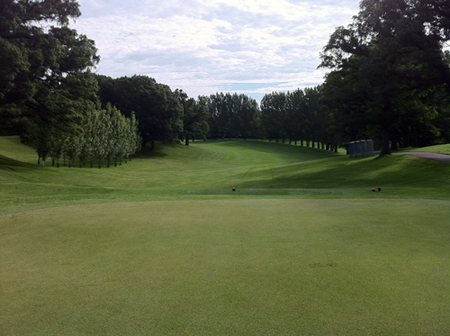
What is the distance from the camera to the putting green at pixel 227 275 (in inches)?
163

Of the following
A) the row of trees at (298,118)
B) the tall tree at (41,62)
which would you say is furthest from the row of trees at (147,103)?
the tall tree at (41,62)

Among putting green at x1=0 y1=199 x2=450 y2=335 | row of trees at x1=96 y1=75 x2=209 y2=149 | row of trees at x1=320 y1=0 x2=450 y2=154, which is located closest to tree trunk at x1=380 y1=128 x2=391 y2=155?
row of trees at x1=320 y1=0 x2=450 y2=154

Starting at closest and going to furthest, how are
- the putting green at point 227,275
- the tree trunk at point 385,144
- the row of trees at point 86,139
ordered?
the putting green at point 227,275 < the row of trees at point 86,139 < the tree trunk at point 385,144

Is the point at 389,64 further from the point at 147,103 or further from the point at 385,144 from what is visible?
the point at 147,103

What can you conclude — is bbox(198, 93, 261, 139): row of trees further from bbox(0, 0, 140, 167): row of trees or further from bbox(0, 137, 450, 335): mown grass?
bbox(0, 137, 450, 335): mown grass

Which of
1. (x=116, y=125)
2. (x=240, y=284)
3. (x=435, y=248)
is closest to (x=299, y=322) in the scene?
(x=240, y=284)

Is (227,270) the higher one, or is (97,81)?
(97,81)

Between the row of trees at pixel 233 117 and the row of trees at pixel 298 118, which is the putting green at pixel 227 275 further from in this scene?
the row of trees at pixel 233 117

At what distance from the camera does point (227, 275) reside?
5.46m

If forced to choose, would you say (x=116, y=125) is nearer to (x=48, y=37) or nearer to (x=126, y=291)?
(x=48, y=37)

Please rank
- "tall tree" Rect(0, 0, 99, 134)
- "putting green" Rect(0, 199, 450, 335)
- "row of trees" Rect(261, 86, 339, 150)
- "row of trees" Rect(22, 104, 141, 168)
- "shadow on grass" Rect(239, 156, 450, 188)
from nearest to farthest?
"putting green" Rect(0, 199, 450, 335) → "shadow on grass" Rect(239, 156, 450, 188) → "tall tree" Rect(0, 0, 99, 134) → "row of trees" Rect(22, 104, 141, 168) → "row of trees" Rect(261, 86, 339, 150)

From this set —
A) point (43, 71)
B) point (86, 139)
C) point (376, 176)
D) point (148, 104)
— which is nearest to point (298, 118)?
point (148, 104)

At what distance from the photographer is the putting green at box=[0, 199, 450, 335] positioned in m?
4.13

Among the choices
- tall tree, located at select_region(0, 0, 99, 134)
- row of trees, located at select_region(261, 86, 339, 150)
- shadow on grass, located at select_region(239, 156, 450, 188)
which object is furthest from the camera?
row of trees, located at select_region(261, 86, 339, 150)
